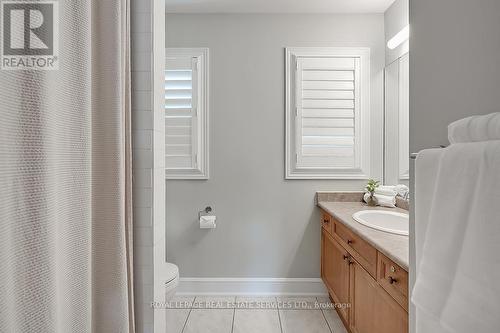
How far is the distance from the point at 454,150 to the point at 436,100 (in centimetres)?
27

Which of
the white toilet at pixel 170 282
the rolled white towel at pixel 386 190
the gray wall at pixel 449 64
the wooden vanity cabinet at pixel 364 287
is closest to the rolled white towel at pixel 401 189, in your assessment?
the rolled white towel at pixel 386 190

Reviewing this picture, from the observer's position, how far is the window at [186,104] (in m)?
2.39

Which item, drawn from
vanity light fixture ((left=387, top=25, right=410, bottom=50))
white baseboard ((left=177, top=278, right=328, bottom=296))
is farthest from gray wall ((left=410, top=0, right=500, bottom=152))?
white baseboard ((left=177, top=278, right=328, bottom=296))

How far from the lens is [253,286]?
2.43 metres

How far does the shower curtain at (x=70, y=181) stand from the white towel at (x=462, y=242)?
2.88 feet

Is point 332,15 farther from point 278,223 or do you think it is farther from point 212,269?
point 212,269

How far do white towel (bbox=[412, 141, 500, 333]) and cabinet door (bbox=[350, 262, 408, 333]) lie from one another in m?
0.55

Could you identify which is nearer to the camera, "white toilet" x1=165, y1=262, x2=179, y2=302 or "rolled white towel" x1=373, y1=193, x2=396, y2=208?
"white toilet" x1=165, y1=262, x2=179, y2=302

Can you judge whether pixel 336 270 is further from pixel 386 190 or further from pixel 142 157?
pixel 142 157

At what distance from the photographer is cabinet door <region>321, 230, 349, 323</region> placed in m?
1.81

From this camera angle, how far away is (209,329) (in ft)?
6.43

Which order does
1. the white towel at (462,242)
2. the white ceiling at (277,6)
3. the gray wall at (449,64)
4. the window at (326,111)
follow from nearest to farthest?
the white towel at (462,242)
the gray wall at (449,64)
the white ceiling at (277,6)
the window at (326,111)

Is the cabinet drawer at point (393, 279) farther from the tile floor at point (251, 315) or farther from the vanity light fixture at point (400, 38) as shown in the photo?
the vanity light fixture at point (400, 38)

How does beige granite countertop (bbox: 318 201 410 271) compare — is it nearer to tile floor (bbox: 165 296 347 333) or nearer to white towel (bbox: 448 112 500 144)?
white towel (bbox: 448 112 500 144)
